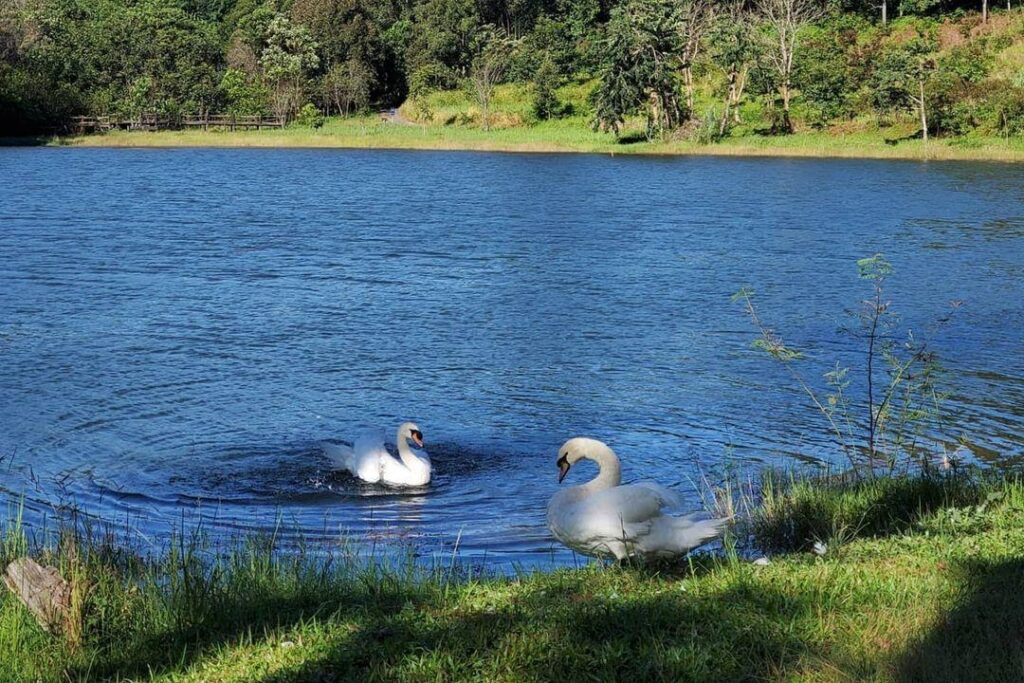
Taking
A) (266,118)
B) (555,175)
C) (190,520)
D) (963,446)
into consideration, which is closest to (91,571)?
(190,520)

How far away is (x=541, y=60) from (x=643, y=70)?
892 inches

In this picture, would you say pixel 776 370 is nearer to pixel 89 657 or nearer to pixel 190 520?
pixel 190 520

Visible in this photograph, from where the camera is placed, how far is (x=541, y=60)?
9194 centimetres

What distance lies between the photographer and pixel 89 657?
579cm

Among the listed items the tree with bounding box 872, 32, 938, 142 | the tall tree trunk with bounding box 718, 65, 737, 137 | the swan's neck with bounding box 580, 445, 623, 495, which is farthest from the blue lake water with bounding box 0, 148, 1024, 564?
the tall tree trunk with bounding box 718, 65, 737, 137

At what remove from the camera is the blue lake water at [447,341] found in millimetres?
12000

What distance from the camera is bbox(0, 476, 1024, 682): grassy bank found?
17.6 feet

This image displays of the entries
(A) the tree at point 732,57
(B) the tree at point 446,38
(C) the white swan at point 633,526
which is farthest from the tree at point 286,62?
(C) the white swan at point 633,526

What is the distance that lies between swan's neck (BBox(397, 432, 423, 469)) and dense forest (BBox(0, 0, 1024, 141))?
190 feet

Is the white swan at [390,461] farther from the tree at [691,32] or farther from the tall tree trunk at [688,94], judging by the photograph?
the tree at [691,32]

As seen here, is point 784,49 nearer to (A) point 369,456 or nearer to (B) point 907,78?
(B) point 907,78

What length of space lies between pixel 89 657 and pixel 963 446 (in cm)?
986

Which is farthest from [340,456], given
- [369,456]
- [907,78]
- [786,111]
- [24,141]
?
[24,141]

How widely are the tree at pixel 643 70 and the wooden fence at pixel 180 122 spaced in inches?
1387
